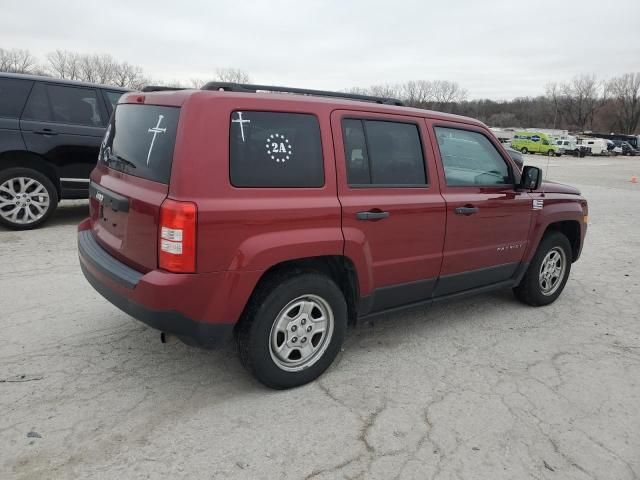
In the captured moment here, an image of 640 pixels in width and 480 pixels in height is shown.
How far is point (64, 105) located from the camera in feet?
22.2

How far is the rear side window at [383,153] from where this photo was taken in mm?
3203

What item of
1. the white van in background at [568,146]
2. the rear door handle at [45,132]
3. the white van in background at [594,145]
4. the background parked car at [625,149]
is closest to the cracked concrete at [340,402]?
the rear door handle at [45,132]

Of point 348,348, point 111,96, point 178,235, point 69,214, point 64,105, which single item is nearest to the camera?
point 178,235

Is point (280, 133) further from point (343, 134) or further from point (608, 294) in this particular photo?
point (608, 294)

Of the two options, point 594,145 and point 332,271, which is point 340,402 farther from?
point 594,145

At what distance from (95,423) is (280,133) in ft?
6.17

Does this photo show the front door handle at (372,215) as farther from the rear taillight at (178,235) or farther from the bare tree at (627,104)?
the bare tree at (627,104)

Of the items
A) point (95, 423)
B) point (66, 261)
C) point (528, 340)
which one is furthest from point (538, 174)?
point (66, 261)

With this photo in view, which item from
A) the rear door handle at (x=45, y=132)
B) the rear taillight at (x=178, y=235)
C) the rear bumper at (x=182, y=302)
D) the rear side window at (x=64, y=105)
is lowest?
the rear bumper at (x=182, y=302)

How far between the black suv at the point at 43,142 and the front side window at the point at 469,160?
504cm

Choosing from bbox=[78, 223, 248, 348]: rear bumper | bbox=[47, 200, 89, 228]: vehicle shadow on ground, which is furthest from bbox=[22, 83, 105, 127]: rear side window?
bbox=[78, 223, 248, 348]: rear bumper

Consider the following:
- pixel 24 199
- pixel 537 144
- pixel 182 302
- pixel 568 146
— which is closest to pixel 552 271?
pixel 182 302

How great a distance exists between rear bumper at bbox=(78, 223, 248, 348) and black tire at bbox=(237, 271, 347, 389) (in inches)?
5.0

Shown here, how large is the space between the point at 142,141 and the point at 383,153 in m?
1.53
